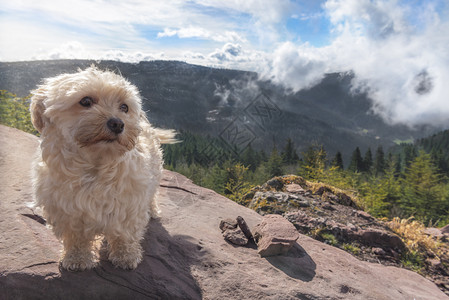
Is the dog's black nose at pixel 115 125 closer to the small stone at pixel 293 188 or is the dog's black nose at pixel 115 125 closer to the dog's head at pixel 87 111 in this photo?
the dog's head at pixel 87 111

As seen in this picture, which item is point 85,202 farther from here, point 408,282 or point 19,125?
point 19,125

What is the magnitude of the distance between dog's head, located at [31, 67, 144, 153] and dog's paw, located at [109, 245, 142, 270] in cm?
154

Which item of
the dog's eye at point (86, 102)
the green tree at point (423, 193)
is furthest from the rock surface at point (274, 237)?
the green tree at point (423, 193)

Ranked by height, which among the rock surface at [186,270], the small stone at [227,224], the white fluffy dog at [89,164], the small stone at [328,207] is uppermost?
the white fluffy dog at [89,164]

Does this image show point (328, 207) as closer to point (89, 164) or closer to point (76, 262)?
point (76, 262)

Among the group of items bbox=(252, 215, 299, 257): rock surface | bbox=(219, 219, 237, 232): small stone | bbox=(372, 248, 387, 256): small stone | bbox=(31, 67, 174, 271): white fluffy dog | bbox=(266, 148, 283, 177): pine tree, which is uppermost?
bbox=(31, 67, 174, 271): white fluffy dog

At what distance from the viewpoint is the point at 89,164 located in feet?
11.4

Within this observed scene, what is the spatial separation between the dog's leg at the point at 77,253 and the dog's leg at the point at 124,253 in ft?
0.86

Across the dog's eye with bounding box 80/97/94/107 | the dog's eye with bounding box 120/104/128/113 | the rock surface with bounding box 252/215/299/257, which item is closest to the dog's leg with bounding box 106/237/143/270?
the dog's eye with bounding box 120/104/128/113

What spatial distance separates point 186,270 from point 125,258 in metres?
0.89

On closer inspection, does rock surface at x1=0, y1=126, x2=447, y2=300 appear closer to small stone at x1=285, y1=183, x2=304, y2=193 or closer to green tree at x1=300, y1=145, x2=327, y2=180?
small stone at x1=285, y1=183, x2=304, y2=193

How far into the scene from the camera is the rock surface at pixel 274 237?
4730 millimetres

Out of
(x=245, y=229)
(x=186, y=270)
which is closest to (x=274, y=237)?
(x=245, y=229)

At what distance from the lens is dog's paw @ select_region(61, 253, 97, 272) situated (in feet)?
12.3
